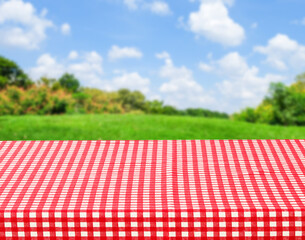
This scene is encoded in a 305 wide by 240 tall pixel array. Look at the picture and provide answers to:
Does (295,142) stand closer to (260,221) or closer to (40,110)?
(260,221)

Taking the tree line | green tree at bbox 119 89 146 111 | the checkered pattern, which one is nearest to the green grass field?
the checkered pattern

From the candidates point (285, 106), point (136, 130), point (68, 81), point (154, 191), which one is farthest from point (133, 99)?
point (154, 191)

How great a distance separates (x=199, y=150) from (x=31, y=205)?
2.64ft

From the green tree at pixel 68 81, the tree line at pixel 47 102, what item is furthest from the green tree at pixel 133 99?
the tree line at pixel 47 102

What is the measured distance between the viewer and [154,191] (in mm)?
1570

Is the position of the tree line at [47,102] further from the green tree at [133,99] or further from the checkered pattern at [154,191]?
the checkered pattern at [154,191]

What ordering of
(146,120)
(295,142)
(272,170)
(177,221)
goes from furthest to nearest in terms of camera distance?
(146,120) < (295,142) < (272,170) < (177,221)

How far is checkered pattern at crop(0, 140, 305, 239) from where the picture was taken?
144 cm

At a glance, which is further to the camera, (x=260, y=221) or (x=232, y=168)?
Answer: (x=232, y=168)

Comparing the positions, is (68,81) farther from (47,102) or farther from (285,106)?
(285,106)

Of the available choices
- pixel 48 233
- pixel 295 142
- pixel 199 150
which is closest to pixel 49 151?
pixel 48 233

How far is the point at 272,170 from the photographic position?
1726mm

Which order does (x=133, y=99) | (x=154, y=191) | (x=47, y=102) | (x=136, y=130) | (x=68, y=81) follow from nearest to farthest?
1. (x=154, y=191)
2. (x=136, y=130)
3. (x=47, y=102)
4. (x=68, y=81)
5. (x=133, y=99)

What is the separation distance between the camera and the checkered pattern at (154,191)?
144cm
